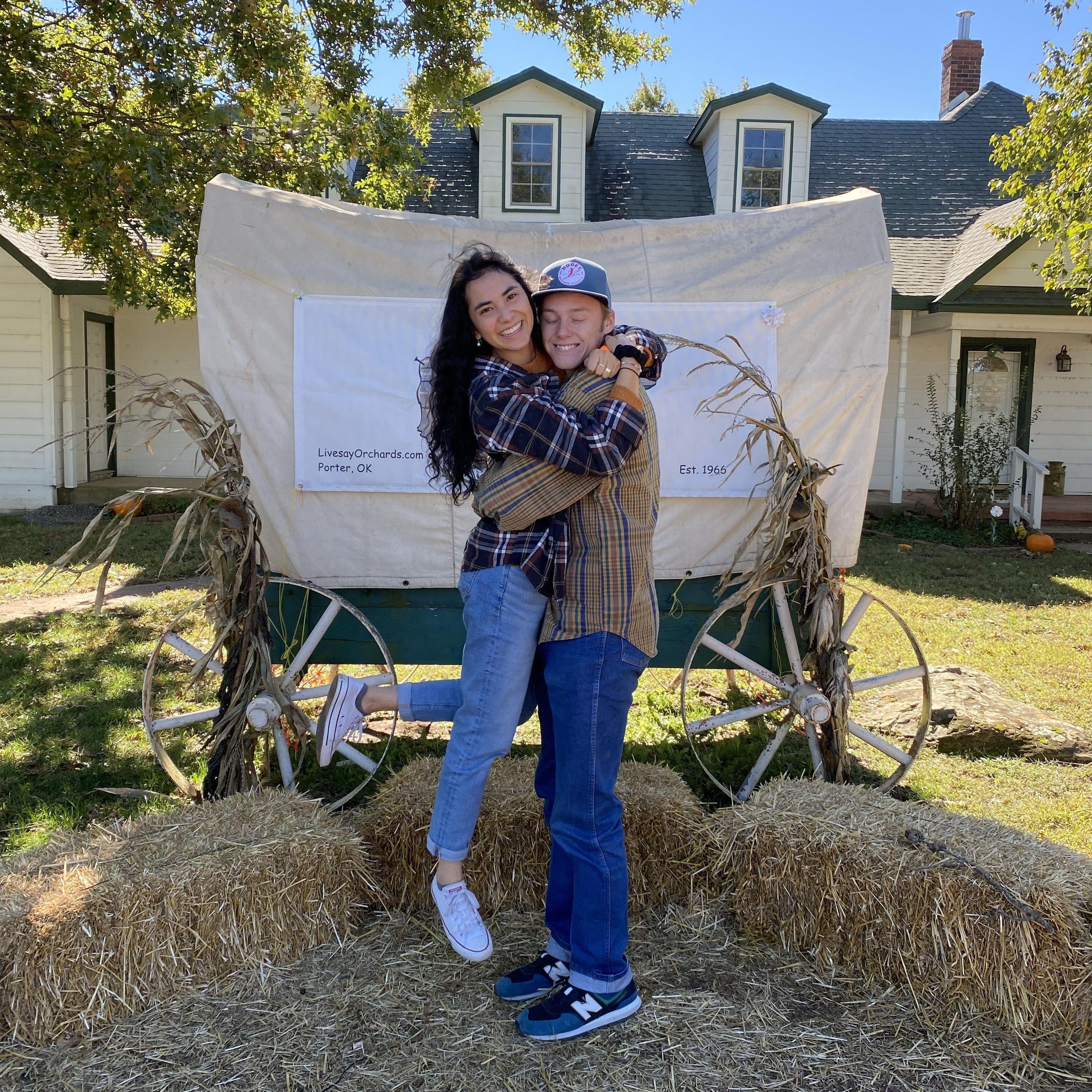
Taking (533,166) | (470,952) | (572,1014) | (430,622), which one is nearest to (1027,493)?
(533,166)

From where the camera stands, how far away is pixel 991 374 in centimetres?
1325

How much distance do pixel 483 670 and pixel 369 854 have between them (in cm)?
113

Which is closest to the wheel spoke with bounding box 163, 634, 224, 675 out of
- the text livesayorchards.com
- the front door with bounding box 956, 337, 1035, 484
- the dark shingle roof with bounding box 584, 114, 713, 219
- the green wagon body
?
the green wagon body

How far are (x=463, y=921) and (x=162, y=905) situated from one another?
862 mm

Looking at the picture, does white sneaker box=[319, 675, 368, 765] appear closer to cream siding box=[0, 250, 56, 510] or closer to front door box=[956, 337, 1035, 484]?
cream siding box=[0, 250, 56, 510]

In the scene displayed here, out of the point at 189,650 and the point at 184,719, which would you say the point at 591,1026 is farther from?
the point at 189,650

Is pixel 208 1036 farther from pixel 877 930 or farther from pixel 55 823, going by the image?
pixel 877 930

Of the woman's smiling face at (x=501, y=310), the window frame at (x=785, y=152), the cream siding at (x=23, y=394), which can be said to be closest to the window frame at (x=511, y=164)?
the window frame at (x=785, y=152)

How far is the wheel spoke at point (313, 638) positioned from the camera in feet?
12.6

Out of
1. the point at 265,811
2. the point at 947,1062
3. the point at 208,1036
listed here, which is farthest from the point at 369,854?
the point at 947,1062

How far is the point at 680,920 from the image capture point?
10.2ft

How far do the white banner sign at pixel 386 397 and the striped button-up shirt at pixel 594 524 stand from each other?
4.86ft

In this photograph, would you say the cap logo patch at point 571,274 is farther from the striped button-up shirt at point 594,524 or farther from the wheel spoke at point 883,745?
the wheel spoke at point 883,745

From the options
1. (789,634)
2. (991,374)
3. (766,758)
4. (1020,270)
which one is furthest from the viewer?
(991,374)
